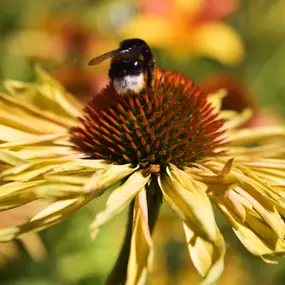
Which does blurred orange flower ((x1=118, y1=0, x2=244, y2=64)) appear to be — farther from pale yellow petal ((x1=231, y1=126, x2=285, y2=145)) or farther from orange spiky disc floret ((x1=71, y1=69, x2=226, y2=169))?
orange spiky disc floret ((x1=71, y1=69, x2=226, y2=169))

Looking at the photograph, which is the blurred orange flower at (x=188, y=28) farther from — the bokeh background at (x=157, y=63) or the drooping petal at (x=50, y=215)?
the drooping petal at (x=50, y=215)

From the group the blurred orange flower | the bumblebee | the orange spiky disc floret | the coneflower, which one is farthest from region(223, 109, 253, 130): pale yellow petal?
the blurred orange flower

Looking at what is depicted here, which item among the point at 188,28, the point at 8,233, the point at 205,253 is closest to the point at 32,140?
the point at 8,233

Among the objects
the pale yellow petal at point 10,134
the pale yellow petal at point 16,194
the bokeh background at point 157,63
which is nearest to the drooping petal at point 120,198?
the pale yellow petal at point 16,194

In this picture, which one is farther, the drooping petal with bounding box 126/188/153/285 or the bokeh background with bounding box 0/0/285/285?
the bokeh background with bounding box 0/0/285/285

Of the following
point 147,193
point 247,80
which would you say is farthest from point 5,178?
point 247,80

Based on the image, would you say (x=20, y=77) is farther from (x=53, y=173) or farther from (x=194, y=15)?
(x=53, y=173)

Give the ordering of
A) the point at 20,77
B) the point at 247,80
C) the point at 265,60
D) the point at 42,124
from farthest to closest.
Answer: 1. the point at 265,60
2. the point at 247,80
3. the point at 20,77
4. the point at 42,124
